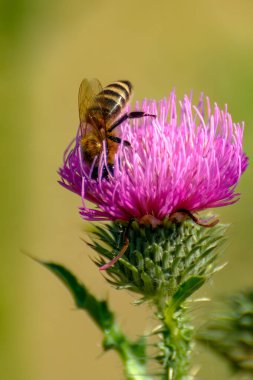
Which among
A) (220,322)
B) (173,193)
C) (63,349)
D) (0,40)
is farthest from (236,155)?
(63,349)

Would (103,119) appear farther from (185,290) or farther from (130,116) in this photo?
(185,290)

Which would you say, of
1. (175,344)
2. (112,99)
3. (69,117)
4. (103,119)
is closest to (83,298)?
(175,344)

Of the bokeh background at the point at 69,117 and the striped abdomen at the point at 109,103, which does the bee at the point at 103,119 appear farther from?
the bokeh background at the point at 69,117

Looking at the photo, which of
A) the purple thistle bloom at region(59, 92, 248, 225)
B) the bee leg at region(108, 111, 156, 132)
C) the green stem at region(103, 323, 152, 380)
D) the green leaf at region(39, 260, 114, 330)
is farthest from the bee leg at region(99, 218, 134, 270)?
the bee leg at region(108, 111, 156, 132)

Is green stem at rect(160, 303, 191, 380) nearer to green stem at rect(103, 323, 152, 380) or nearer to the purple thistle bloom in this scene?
green stem at rect(103, 323, 152, 380)

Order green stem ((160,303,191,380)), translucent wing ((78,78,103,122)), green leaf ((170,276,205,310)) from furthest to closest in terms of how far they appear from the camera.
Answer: translucent wing ((78,78,103,122)), green stem ((160,303,191,380)), green leaf ((170,276,205,310))
